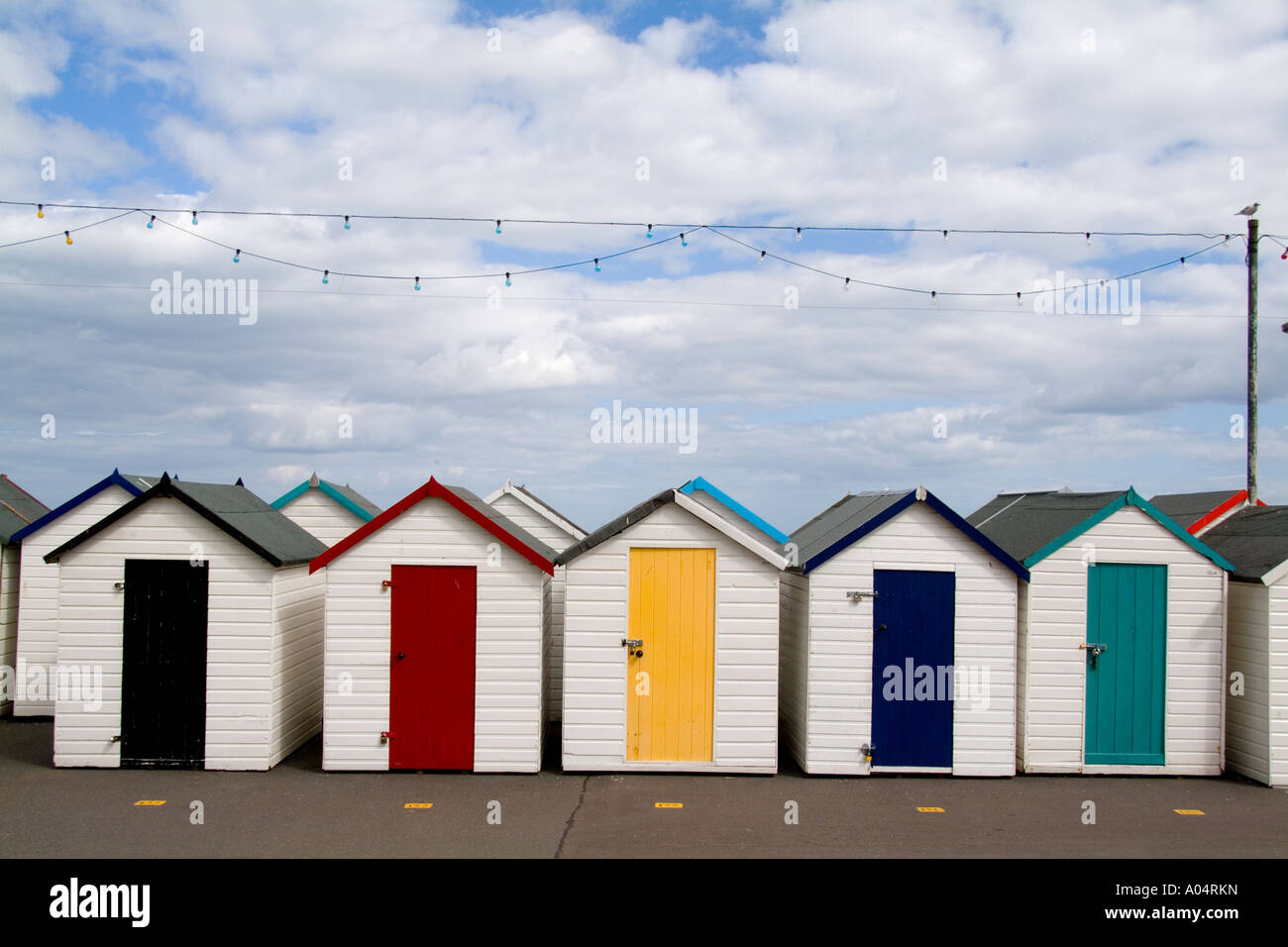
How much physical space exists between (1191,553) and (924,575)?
326 cm

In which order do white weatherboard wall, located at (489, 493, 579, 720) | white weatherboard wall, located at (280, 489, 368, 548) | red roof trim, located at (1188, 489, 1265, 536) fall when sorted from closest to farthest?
white weatherboard wall, located at (489, 493, 579, 720), red roof trim, located at (1188, 489, 1265, 536), white weatherboard wall, located at (280, 489, 368, 548)

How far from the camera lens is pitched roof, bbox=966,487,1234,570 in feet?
37.3

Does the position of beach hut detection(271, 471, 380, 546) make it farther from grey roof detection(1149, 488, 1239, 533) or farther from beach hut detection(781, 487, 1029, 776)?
grey roof detection(1149, 488, 1239, 533)

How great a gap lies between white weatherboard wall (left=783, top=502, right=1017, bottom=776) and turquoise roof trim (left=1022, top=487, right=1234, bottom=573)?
1.79 feet

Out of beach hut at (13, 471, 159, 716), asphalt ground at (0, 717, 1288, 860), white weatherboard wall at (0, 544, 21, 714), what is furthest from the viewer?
white weatherboard wall at (0, 544, 21, 714)

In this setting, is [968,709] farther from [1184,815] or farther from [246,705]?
[246,705]

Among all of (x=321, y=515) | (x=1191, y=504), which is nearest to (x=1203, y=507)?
(x=1191, y=504)

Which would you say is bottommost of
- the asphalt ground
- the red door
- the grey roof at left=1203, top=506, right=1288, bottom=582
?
the asphalt ground

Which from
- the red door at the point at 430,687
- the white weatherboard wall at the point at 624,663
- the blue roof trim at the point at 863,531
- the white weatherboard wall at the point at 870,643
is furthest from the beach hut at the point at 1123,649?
the red door at the point at 430,687

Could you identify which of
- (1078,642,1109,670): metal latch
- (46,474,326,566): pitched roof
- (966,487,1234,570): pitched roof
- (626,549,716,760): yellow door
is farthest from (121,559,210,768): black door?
(1078,642,1109,670): metal latch

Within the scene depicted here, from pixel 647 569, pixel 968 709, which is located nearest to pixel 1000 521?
pixel 968 709

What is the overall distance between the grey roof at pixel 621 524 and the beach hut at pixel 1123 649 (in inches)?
170

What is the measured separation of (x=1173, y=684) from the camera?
1141cm

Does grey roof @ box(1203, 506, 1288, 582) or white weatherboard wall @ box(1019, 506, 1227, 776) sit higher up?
grey roof @ box(1203, 506, 1288, 582)
